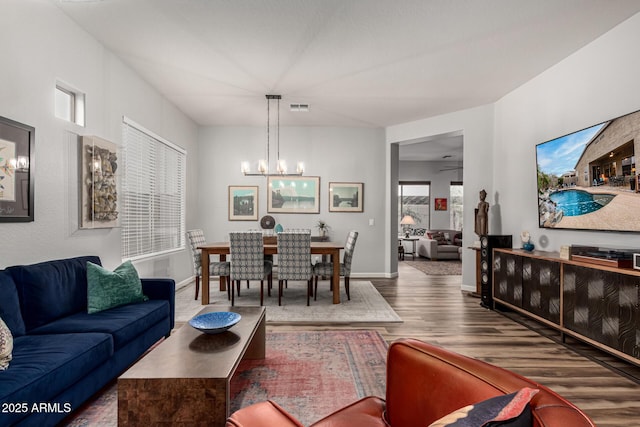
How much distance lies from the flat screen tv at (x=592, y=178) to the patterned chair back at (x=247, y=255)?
343 centimetres

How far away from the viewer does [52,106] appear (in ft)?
9.10

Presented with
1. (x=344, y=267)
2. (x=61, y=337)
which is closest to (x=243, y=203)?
(x=344, y=267)

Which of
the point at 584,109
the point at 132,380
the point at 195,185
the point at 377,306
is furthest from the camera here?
the point at 195,185

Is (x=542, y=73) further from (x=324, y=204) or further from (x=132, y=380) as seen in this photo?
(x=132, y=380)

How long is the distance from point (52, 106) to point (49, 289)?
59.4 inches

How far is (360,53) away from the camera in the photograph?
3.53 m

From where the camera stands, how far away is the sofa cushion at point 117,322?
7.35 feet

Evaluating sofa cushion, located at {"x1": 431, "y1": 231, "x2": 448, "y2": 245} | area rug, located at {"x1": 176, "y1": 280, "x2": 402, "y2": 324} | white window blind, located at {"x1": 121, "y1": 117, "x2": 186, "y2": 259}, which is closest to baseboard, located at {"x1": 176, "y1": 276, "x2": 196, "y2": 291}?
area rug, located at {"x1": 176, "y1": 280, "x2": 402, "y2": 324}

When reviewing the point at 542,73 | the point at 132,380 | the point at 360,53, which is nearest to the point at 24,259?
the point at 132,380

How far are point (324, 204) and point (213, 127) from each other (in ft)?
8.59

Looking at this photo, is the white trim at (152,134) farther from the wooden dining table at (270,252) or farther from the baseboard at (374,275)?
the baseboard at (374,275)

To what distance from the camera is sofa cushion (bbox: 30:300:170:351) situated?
2.24m

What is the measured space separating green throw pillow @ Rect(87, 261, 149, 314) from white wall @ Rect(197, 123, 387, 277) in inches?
140

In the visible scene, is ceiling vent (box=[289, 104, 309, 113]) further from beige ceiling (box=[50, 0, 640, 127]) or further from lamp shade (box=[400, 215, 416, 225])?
lamp shade (box=[400, 215, 416, 225])
